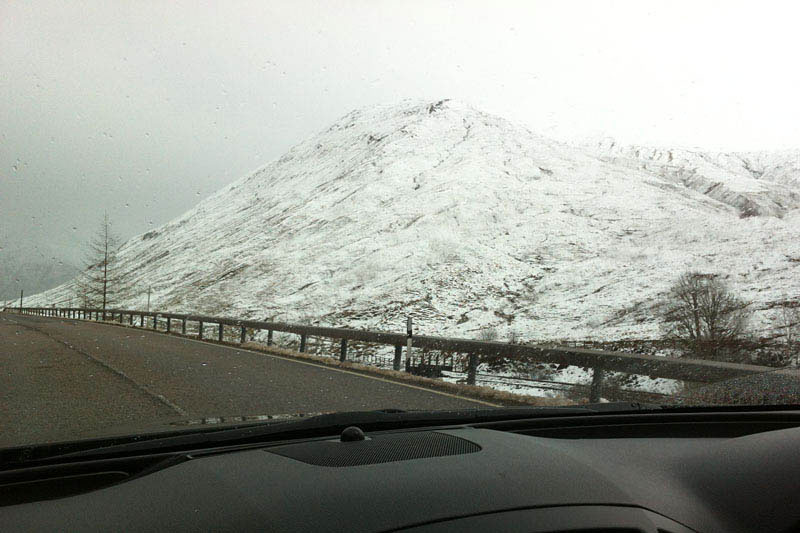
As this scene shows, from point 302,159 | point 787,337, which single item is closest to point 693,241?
point 787,337

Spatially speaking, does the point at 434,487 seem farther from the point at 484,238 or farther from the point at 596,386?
the point at 484,238

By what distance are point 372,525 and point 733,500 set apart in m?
1.50

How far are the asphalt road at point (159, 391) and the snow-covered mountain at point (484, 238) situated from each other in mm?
16336

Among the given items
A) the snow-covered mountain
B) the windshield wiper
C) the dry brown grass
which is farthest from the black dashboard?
the snow-covered mountain

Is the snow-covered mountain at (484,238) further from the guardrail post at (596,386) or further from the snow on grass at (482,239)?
the guardrail post at (596,386)

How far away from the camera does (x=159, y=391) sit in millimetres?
8055

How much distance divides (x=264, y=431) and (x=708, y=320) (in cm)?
1836

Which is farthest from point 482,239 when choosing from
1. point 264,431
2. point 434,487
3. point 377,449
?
point 434,487

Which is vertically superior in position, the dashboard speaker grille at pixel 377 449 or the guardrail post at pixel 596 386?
the dashboard speaker grille at pixel 377 449

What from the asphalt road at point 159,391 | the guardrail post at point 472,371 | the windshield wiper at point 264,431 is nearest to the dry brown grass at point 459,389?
the guardrail post at point 472,371

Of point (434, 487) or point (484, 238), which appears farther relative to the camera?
point (484, 238)

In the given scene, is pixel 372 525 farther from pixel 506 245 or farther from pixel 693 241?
pixel 506 245

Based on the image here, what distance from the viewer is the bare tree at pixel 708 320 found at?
16.6 meters

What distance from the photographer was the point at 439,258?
2456 inches
